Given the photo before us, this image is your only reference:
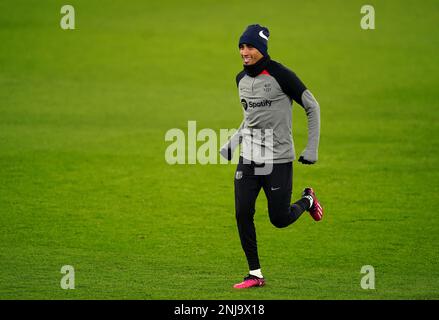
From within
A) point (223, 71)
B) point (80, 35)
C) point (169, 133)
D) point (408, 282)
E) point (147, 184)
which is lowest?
point (408, 282)

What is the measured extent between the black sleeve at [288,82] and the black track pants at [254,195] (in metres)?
0.73

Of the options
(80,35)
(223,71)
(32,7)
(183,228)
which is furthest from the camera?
(32,7)

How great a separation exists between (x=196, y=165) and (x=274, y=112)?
310 inches

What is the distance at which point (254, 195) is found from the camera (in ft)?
30.1

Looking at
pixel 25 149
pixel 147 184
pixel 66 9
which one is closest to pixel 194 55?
pixel 66 9

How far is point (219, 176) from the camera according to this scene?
1594cm

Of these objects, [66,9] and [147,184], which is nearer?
[147,184]

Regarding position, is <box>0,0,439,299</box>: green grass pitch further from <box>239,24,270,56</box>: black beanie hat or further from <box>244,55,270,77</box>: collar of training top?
<box>239,24,270,56</box>: black beanie hat

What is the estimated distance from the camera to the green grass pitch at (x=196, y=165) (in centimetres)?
1027

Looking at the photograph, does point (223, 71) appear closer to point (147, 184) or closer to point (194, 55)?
point (194, 55)

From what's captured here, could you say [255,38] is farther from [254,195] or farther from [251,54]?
[254,195]

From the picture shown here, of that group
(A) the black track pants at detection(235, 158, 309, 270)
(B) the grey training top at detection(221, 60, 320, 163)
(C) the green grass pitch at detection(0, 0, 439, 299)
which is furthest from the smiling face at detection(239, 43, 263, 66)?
(C) the green grass pitch at detection(0, 0, 439, 299)

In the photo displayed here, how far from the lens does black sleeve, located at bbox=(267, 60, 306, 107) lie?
29.5 feet

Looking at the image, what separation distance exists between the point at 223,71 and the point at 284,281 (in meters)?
17.2
